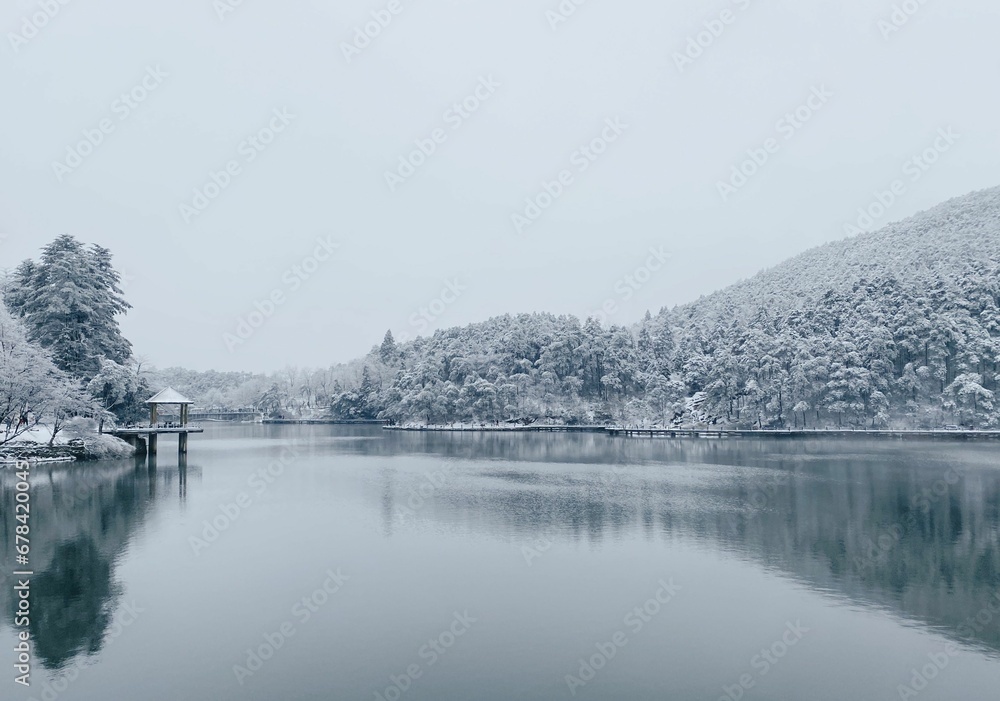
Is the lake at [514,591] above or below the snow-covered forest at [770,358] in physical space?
below

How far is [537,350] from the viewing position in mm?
94125

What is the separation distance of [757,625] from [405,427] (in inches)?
3073

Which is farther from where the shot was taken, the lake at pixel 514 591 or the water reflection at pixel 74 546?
the water reflection at pixel 74 546

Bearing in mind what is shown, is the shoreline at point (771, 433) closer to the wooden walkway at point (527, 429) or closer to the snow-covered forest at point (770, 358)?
the wooden walkway at point (527, 429)
